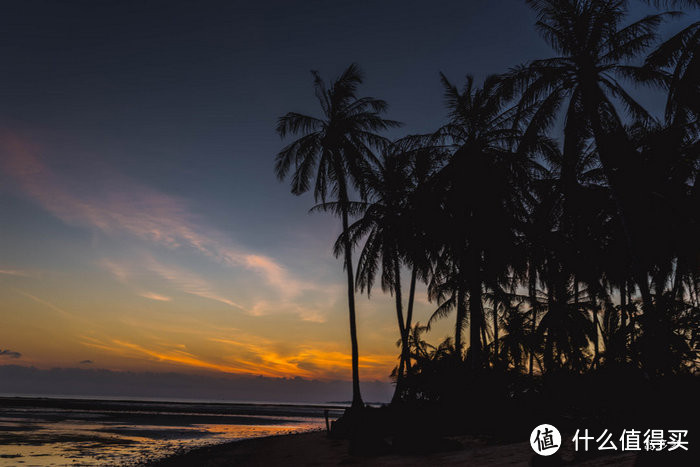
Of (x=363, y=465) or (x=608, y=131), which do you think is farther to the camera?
(x=608, y=131)

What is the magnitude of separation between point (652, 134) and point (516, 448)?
41.8ft

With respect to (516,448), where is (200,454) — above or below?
below

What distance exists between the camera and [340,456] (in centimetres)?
1516

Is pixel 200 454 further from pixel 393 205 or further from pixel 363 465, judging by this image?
pixel 393 205

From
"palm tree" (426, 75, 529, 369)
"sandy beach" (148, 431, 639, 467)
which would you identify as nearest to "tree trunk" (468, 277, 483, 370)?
"palm tree" (426, 75, 529, 369)

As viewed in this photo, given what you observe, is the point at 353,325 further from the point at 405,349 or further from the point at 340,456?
the point at 340,456

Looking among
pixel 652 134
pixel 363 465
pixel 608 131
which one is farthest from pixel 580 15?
pixel 363 465

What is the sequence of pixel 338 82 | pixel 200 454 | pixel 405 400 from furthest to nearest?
pixel 338 82
pixel 405 400
pixel 200 454

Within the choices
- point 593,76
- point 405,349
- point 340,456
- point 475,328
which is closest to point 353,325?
point 405,349

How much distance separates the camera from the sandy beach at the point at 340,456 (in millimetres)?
8481

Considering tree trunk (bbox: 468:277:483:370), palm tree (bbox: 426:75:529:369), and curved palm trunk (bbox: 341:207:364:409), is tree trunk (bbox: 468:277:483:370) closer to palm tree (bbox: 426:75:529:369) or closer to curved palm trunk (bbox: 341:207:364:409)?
palm tree (bbox: 426:75:529:369)

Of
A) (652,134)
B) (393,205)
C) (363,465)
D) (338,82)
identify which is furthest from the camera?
(393,205)

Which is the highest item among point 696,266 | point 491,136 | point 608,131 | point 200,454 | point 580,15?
point 580,15

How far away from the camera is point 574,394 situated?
11.7 meters
